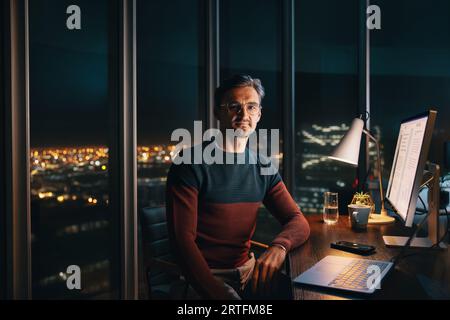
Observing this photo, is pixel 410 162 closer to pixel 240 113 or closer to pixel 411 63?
pixel 240 113

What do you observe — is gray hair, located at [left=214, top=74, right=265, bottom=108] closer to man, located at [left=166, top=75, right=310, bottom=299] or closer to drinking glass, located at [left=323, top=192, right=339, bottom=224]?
man, located at [left=166, top=75, right=310, bottom=299]

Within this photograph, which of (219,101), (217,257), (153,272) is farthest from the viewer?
(153,272)

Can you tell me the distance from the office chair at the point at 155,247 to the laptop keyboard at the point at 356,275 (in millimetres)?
629

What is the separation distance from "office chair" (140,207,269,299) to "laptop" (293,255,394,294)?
592 millimetres

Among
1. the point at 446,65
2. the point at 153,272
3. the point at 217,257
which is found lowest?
the point at 153,272

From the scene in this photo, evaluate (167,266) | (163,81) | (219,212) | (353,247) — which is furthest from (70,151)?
(353,247)

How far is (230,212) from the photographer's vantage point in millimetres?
1637

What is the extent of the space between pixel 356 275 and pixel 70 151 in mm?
1989

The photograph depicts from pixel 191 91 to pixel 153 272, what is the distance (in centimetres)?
168

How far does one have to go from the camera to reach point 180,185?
1.51 meters

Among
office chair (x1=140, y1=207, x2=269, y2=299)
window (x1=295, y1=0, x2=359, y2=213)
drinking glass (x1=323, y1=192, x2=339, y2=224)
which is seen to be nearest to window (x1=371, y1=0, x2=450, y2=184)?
window (x1=295, y1=0, x2=359, y2=213)

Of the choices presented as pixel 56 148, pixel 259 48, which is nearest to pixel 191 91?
pixel 259 48

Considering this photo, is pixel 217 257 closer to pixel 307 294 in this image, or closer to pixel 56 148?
pixel 307 294

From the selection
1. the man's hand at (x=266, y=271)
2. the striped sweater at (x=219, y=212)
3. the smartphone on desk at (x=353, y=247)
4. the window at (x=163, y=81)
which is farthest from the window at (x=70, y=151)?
the smartphone on desk at (x=353, y=247)
